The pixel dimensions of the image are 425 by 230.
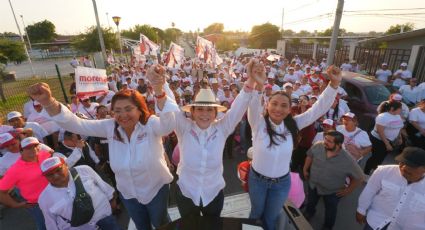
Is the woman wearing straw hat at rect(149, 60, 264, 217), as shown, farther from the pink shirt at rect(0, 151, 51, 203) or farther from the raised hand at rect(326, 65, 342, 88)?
the pink shirt at rect(0, 151, 51, 203)

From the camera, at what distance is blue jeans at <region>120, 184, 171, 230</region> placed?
252 cm

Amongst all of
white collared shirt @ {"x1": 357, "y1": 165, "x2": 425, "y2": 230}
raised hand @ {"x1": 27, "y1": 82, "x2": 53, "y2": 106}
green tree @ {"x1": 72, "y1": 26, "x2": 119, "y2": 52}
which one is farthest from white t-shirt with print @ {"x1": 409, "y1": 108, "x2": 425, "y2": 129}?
green tree @ {"x1": 72, "y1": 26, "x2": 119, "y2": 52}

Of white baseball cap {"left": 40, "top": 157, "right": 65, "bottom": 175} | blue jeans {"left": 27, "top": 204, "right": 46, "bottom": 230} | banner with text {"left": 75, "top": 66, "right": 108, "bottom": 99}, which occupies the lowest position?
blue jeans {"left": 27, "top": 204, "right": 46, "bottom": 230}

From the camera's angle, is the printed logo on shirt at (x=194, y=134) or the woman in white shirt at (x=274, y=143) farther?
the woman in white shirt at (x=274, y=143)

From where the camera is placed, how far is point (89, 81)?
5375 mm

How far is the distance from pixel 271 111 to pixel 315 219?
105 inches

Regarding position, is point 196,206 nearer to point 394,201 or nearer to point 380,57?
point 394,201

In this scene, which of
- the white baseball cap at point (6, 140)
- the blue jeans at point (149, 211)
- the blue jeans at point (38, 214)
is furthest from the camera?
the white baseball cap at point (6, 140)

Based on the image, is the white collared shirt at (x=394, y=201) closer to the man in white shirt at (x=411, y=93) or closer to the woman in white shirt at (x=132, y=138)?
the woman in white shirt at (x=132, y=138)

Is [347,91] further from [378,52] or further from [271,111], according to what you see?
[378,52]

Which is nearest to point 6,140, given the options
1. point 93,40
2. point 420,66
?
point 420,66

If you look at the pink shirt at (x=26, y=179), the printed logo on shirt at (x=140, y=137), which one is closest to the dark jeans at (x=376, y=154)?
the printed logo on shirt at (x=140, y=137)

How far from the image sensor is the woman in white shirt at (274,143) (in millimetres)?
2367

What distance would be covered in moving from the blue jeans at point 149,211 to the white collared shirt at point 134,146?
0.22 meters
